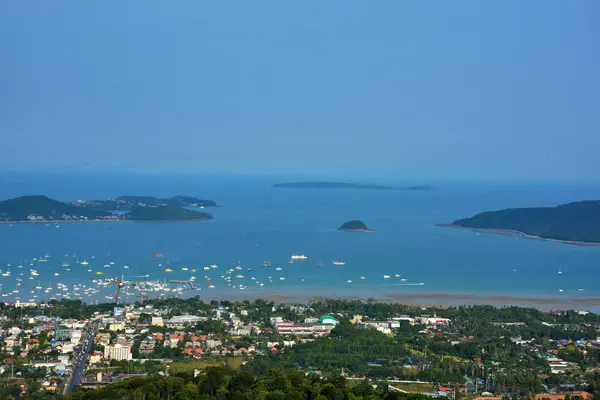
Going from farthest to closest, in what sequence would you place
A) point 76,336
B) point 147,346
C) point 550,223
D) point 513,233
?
point 513,233 → point 550,223 → point 76,336 → point 147,346

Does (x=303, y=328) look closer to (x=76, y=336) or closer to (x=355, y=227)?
(x=76, y=336)

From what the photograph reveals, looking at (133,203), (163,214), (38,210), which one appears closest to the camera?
(38,210)

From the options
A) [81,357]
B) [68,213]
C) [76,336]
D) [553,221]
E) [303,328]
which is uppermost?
[553,221]

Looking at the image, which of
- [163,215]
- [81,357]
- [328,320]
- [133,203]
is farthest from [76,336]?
[133,203]

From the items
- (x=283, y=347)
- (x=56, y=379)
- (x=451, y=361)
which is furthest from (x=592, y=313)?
(x=56, y=379)

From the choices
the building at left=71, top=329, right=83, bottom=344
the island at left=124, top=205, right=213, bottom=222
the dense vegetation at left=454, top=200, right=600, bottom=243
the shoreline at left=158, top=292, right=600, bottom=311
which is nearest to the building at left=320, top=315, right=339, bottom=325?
the shoreline at left=158, top=292, right=600, bottom=311

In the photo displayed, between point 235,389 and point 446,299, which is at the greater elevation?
point 446,299

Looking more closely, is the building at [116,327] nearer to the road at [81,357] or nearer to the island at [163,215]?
the road at [81,357]
